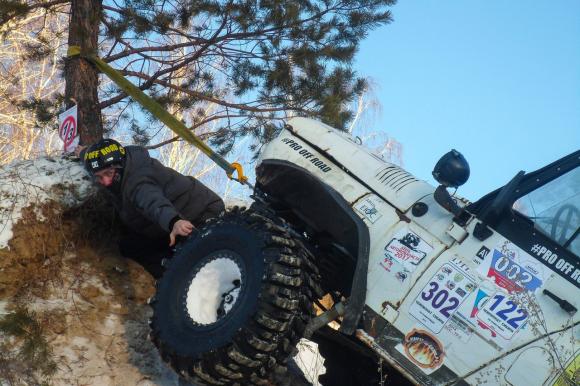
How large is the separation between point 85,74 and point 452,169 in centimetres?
479

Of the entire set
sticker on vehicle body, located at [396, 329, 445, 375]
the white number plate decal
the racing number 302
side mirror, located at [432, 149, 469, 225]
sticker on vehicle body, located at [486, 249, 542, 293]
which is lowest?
sticker on vehicle body, located at [396, 329, 445, 375]

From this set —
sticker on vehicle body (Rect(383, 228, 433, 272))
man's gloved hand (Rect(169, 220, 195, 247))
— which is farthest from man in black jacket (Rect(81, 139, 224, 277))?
sticker on vehicle body (Rect(383, 228, 433, 272))

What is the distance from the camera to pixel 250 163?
8.27 metres

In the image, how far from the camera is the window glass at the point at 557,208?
3504mm

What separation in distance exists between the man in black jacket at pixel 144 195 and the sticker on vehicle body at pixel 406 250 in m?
1.55

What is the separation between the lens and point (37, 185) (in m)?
5.21

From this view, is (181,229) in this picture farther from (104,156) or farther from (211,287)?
(104,156)

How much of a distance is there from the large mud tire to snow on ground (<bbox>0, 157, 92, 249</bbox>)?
1.74m

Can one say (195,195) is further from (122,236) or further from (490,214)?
(490,214)

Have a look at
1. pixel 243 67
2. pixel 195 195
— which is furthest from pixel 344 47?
pixel 195 195

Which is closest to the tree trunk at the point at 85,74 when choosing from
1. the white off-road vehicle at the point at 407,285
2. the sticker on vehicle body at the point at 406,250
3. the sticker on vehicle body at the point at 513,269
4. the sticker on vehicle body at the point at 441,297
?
the white off-road vehicle at the point at 407,285

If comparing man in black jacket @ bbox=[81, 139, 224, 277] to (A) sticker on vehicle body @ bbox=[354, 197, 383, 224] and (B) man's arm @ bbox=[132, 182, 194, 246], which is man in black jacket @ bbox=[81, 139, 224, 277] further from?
(A) sticker on vehicle body @ bbox=[354, 197, 383, 224]

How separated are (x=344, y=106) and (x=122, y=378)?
4.90 meters

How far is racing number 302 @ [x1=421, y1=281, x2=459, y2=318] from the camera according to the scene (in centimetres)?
340
